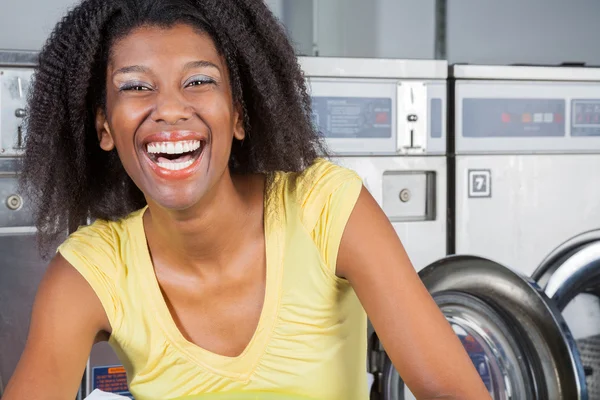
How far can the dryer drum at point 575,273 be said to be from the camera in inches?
87.8

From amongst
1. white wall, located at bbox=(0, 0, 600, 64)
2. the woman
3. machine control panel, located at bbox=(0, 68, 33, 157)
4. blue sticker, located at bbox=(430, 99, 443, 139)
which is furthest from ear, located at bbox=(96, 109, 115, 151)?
white wall, located at bbox=(0, 0, 600, 64)

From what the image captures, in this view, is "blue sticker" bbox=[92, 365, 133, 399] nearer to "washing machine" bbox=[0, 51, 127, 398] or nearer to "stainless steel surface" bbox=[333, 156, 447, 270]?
"washing machine" bbox=[0, 51, 127, 398]

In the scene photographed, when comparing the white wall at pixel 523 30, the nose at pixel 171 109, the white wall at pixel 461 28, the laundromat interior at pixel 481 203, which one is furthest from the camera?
the white wall at pixel 523 30

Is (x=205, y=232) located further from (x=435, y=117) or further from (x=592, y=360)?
(x=592, y=360)

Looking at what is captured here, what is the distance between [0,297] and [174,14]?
40.7 inches

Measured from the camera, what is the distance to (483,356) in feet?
6.97

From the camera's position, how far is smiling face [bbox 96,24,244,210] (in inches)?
44.1

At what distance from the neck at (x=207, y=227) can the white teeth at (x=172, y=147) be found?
94 mm

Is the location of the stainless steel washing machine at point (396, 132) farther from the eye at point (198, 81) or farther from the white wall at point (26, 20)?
the white wall at point (26, 20)

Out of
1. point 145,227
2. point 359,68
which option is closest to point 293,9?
point 359,68

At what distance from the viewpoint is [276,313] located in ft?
4.00

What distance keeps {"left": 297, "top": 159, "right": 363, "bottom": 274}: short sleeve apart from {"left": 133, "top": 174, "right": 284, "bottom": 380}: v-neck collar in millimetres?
57

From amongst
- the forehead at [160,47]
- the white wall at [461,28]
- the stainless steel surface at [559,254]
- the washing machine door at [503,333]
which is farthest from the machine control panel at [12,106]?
the stainless steel surface at [559,254]

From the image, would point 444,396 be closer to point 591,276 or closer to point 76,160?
point 76,160
